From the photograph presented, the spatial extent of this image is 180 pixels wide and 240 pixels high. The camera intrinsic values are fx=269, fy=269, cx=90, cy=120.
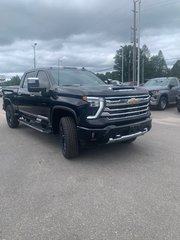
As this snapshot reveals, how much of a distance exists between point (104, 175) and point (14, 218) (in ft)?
6.03

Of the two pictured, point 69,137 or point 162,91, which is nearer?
point 69,137

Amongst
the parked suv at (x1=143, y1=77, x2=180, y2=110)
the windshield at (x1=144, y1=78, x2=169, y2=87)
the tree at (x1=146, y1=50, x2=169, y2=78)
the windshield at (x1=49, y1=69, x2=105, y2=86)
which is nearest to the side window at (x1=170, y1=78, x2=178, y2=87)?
the parked suv at (x1=143, y1=77, x2=180, y2=110)

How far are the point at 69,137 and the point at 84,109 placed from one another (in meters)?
0.72

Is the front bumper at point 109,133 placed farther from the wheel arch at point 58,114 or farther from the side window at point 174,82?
the side window at point 174,82

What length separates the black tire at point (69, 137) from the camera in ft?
17.4

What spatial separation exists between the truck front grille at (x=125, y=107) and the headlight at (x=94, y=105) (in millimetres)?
98

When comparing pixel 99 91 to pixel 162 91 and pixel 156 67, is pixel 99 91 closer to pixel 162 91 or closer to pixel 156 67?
pixel 162 91

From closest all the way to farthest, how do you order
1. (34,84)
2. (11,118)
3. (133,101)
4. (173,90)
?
(133,101) < (34,84) < (11,118) < (173,90)

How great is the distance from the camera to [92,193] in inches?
157

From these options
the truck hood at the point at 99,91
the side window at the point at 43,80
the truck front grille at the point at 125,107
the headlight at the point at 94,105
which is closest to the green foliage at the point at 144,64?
the side window at the point at 43,80

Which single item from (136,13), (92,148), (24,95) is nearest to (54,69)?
(24,95)

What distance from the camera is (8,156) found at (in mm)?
5996

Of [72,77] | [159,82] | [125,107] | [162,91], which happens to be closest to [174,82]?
[159,82]

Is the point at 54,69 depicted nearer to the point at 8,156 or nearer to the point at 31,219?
the point at 8,156
